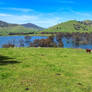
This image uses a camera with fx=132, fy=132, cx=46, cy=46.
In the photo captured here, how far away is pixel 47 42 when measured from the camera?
123625mm

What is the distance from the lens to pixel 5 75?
35.6 ft

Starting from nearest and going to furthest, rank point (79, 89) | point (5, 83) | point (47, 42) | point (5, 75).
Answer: point (79, 89), point (5, 83), point (5, 75), point (47, 42)

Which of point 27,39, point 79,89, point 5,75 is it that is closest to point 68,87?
point 79,89

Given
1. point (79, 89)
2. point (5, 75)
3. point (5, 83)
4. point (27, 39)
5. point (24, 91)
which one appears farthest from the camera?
point (27, 39)

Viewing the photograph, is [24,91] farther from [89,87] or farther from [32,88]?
[89,87]

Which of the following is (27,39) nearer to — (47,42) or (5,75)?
(47,42)

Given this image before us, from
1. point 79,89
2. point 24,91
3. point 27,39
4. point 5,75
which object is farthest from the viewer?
point 27,39

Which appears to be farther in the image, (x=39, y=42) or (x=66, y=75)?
(x=39, y=42)

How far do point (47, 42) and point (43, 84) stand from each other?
376 ft

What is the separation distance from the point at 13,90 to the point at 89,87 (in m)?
4.89

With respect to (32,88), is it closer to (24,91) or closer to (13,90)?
(24,91)

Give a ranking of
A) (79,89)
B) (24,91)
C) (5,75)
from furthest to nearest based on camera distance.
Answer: (5,75)
(79,89)
(24,91)

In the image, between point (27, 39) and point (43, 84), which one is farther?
point (27, 39)

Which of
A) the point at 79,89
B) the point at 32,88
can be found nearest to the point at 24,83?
the point at 32,88
